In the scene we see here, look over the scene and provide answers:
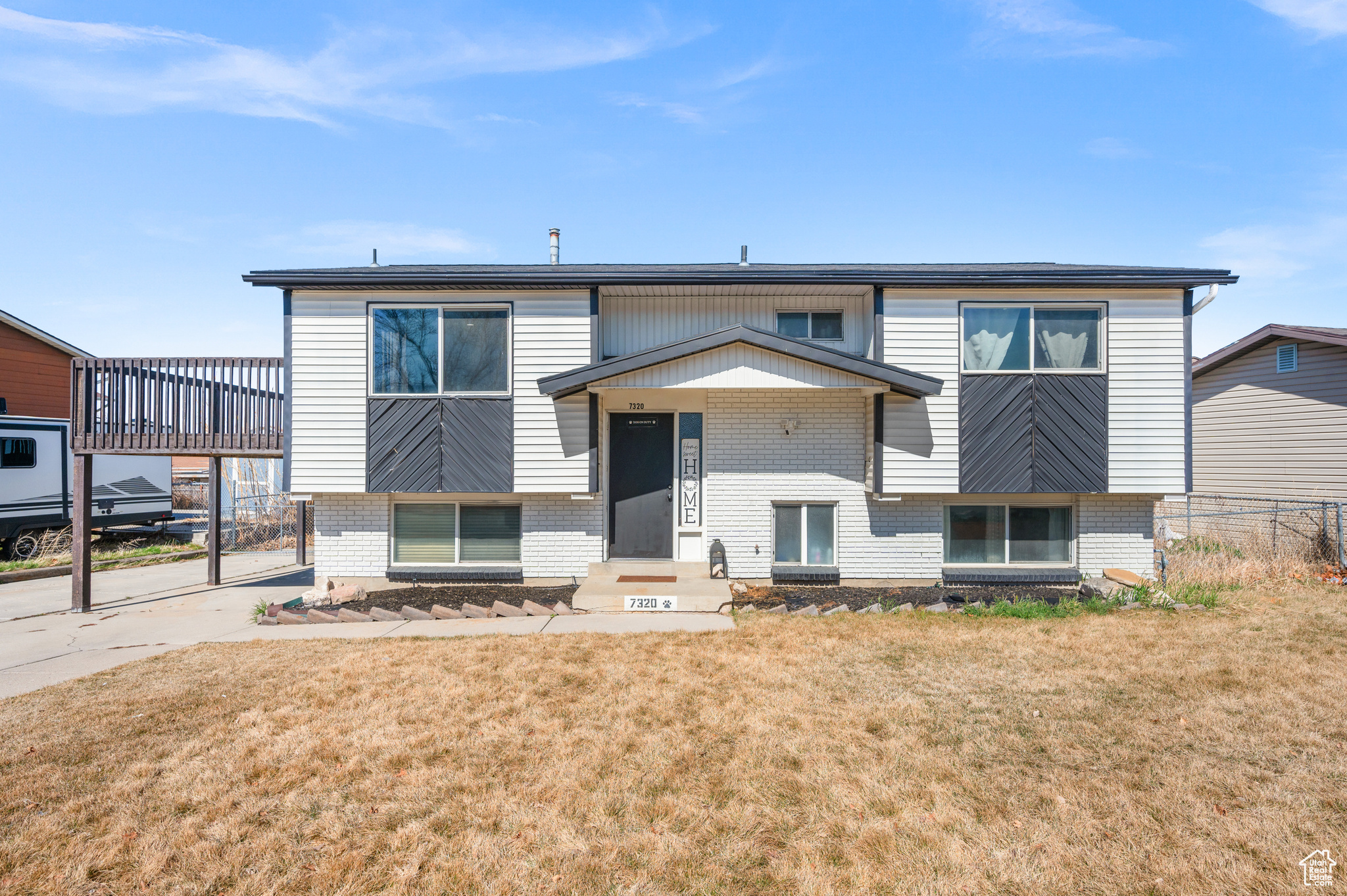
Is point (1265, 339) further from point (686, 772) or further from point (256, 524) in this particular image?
point (256, 524)

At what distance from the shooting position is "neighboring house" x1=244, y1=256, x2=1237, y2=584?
30.3 ft

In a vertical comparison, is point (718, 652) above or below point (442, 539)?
below

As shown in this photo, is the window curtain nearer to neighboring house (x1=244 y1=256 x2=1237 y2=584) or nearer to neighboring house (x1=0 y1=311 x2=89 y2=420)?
neighboring house (x1=244 y1=256 x2=1237 y2=584)

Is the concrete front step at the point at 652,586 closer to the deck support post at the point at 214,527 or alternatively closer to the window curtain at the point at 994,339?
the window curtain at the point at 994,339

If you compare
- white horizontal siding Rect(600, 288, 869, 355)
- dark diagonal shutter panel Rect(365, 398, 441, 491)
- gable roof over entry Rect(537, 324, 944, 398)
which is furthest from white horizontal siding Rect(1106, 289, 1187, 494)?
dark diagonal shutter panel Rect(365, 398, 441, 491)

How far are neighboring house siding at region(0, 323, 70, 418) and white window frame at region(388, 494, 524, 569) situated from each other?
49.9 feet

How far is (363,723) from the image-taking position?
4781mm

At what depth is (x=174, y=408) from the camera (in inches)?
403

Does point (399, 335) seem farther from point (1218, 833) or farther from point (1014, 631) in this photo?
point (1218, 833)

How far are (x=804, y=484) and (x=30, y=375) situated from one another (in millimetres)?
22405

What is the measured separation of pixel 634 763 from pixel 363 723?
7.32ft

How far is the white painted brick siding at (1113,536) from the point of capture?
9641mm

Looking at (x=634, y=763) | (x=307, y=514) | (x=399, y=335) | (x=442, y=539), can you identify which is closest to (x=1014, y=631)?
(x=634, y=763)

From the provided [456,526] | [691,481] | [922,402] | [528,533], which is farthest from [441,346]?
[922,402]
